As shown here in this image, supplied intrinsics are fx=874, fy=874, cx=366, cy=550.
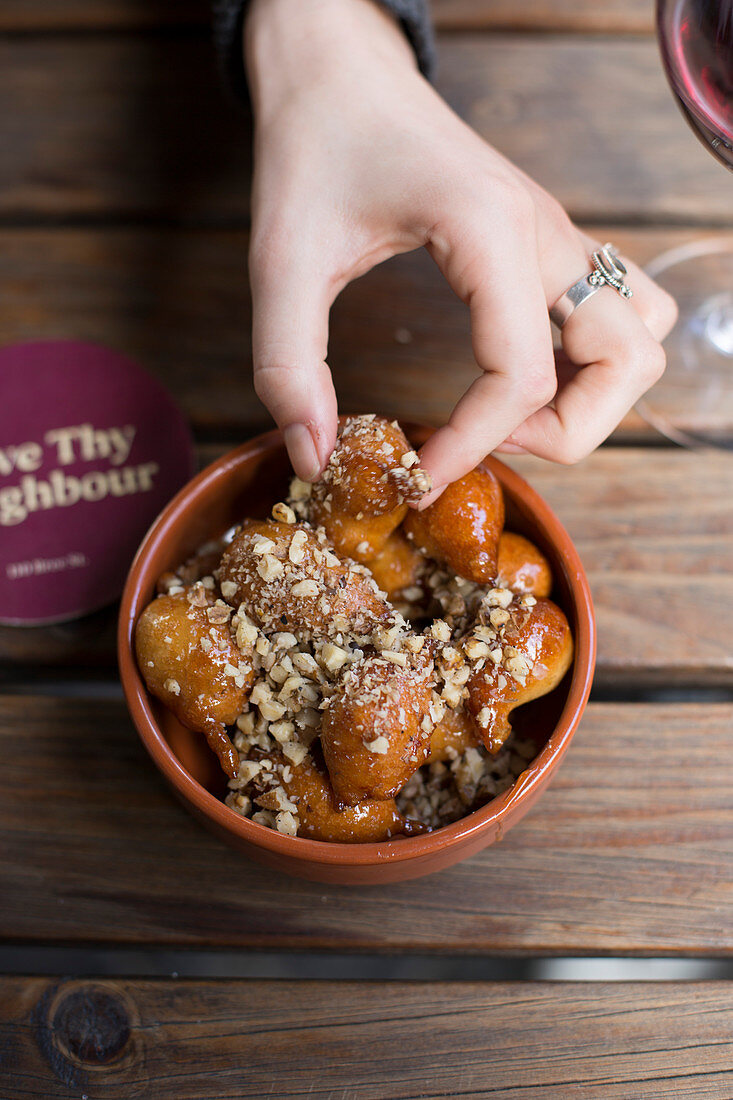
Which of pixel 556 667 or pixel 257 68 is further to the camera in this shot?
pixel 257 68

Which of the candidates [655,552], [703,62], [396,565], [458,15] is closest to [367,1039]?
[396,565]

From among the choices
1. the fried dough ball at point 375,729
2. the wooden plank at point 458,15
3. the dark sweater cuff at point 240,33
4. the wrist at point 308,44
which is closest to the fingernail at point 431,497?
the fried dough ball at point 375,729

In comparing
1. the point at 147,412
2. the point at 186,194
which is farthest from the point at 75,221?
the point at 147,412

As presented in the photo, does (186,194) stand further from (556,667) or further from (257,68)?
(556,667)

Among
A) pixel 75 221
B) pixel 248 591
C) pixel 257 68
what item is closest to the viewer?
pixel 248 591

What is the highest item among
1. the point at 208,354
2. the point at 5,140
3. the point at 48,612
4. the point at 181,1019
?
the point at 5,140

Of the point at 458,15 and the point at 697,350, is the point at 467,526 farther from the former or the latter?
the point at 458,15

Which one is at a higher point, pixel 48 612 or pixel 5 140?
pixel 5 140
